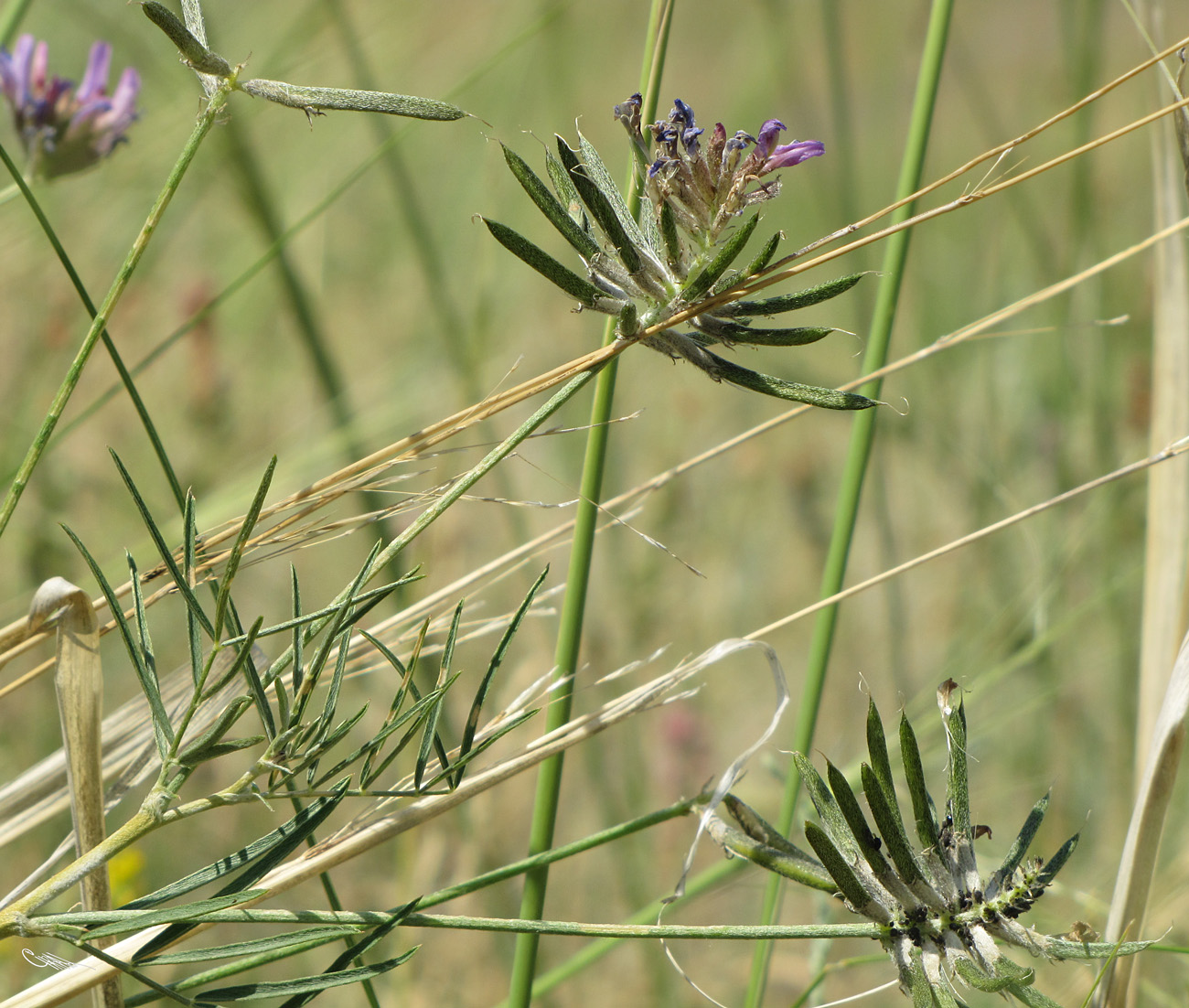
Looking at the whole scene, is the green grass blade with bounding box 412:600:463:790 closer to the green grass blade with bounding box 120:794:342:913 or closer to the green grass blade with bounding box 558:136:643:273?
the green grass blade with bounding box 120:794:342:913

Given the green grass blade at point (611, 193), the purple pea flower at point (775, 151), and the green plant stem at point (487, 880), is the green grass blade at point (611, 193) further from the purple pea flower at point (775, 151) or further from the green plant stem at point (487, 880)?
the green plant stem at point (487, 880)

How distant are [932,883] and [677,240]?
27cm

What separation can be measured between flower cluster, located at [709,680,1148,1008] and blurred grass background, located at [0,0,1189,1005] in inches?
15.8

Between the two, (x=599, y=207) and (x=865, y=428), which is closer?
(x=599, y=207)

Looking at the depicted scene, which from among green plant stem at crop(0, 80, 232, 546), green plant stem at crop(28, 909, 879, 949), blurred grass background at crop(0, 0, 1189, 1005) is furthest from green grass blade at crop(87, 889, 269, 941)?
blurred grass background at crop(0, 0, 1189, 1005)

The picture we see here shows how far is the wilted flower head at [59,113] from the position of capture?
732mm

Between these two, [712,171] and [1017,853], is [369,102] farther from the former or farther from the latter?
[1017,853]

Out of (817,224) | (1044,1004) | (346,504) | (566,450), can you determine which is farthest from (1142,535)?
(817,224)

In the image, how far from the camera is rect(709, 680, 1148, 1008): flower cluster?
369mm

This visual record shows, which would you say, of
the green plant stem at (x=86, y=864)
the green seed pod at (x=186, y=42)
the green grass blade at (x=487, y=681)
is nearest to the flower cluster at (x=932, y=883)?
the green grass blade at (x=487, y=681)

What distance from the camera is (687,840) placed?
1755 mm

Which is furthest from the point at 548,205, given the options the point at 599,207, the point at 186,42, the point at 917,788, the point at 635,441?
the point at 635,441

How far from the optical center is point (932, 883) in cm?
39

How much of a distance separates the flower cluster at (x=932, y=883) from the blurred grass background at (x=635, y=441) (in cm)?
40
